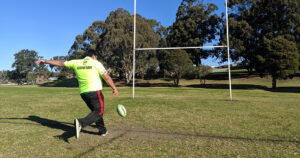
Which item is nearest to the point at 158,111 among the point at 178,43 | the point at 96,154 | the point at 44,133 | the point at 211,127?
the point at 211,127

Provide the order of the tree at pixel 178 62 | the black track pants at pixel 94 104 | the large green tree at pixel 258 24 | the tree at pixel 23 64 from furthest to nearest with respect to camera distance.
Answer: the tree at pixel 23 64 < the tree at pixel 178 62 < the large green tree at pixel 258 24 < the black track pants at pixel 94 104

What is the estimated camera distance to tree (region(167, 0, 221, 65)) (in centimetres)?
4041

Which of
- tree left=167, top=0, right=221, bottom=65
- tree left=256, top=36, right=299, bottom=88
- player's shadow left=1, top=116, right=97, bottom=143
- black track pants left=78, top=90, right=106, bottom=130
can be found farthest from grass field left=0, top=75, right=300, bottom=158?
tree left=167, top=0, right=221, bottom=65

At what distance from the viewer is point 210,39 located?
4075 cm

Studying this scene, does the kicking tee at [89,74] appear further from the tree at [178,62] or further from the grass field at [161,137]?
the tree at [178,62]

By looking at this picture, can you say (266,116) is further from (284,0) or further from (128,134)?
(284,0)

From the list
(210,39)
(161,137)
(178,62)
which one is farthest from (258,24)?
(161,137)

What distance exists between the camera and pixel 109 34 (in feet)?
138

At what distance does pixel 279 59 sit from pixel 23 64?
79035 millimetres

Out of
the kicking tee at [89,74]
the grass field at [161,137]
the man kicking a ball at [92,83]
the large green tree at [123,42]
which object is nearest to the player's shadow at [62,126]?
the grass field at [161,137]

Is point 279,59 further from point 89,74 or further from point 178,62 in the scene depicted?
point 89,74

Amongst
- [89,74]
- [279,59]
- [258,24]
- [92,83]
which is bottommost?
[92,83]

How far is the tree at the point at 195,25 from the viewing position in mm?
40406

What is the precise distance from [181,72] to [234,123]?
108 feet
